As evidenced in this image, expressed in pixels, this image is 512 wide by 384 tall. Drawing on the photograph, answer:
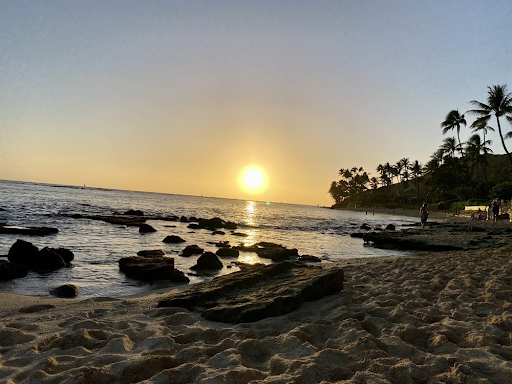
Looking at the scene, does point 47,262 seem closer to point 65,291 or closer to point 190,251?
point 65,291

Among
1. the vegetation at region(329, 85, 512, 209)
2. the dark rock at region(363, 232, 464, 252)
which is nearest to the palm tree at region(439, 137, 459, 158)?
the vegetation at region(329, 85, 512, 209)

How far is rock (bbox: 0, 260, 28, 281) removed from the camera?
849cm

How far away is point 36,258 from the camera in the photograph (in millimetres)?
10172

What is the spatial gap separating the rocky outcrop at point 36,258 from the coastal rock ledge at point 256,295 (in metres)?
5.94

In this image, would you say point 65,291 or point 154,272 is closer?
point 65,291

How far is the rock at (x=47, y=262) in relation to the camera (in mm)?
9977

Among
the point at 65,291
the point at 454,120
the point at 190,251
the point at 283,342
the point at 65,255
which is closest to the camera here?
the point at 283,342

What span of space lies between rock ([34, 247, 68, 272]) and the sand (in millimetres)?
3830

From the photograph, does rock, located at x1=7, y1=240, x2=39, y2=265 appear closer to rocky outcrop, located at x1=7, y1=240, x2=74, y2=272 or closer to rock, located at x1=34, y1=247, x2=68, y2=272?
rocky outcrop, located at x1=7, y1=240, x2=74, y2=272

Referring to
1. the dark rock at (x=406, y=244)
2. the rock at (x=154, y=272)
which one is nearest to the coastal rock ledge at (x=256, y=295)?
the rock at (x=154, y=272)

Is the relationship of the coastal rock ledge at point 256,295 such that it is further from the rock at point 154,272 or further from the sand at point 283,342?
the rock at point 154,272

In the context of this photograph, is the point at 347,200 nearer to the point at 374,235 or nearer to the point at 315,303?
the point at 374,235

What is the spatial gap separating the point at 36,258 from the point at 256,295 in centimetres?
790

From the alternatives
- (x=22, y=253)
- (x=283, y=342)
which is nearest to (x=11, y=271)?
(x=22, y=253)
